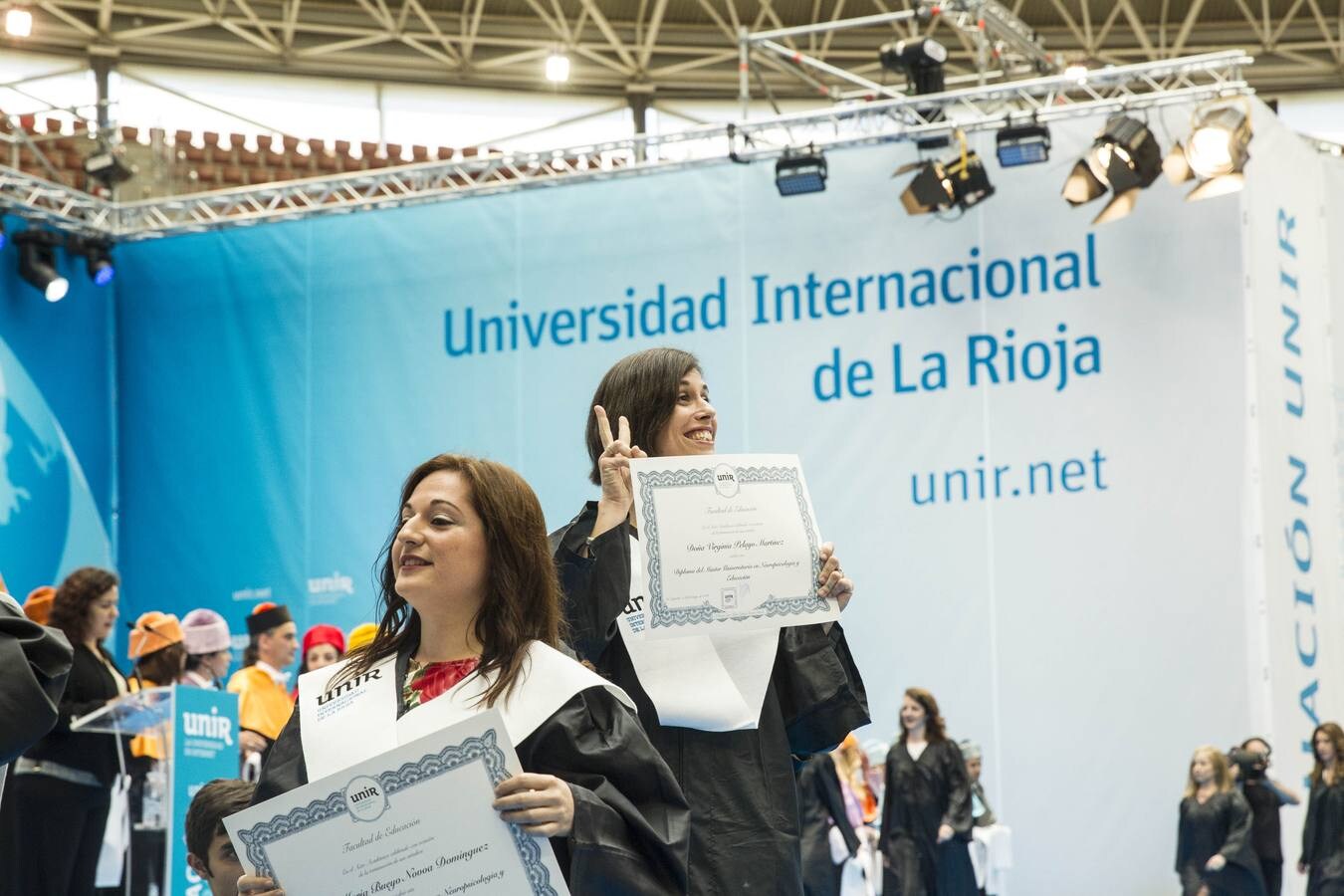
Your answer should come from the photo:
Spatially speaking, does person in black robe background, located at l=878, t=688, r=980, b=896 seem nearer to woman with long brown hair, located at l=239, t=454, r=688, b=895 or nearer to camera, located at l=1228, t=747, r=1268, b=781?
camera, located at l=1228, t=747, r=1268, b=781

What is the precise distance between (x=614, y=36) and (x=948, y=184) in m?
8.86

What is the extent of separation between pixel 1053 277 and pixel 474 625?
334 inches

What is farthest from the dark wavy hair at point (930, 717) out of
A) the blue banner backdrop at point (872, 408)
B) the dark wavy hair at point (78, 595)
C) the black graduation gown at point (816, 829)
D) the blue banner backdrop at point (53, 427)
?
the blue banner backdrop at point (53, 427)

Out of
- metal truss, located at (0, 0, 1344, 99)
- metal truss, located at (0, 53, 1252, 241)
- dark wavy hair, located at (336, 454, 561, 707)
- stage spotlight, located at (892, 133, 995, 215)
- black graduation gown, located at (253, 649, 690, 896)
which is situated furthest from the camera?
metal truss, located at (0, 0, 1344, 99)

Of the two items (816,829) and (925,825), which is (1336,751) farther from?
(816,829)

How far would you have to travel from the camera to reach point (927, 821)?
9.94 metres

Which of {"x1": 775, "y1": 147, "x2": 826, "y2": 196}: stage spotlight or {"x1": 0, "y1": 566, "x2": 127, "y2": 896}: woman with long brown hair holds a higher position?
{"x1": 775, "y1": 147, "x2": 826, "y2": 196}: stage spotlight

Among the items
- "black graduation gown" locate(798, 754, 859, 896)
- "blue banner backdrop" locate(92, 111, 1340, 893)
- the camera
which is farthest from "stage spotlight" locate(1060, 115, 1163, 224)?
"black graduation gown" locate(798, 754, 859, 896)

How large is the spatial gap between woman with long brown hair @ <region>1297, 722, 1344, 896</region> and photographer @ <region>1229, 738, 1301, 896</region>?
14 centimetres

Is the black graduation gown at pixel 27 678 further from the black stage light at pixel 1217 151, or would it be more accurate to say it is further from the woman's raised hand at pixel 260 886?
the black stage light at pixel 1217 151

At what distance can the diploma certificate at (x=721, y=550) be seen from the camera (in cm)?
338

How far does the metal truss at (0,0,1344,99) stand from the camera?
717 inches

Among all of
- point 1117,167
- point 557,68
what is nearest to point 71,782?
point 1117,167

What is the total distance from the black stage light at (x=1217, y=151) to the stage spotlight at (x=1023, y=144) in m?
0.71
